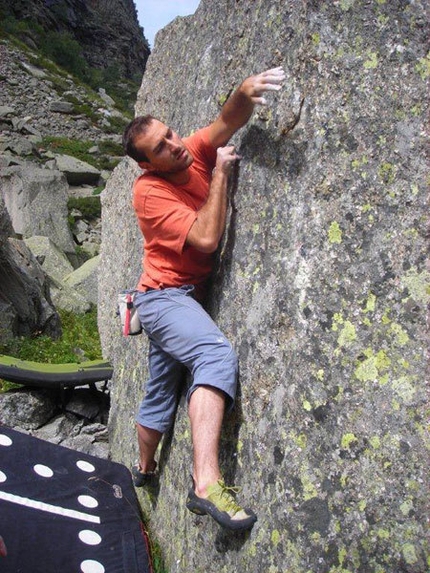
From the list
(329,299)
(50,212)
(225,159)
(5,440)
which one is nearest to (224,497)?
(329,299)

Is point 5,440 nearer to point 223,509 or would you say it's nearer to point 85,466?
point 85,466

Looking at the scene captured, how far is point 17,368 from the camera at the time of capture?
279 inches

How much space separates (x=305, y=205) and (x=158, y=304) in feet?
4.08

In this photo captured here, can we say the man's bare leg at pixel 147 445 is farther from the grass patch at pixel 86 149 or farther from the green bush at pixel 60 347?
the grass patch at pixel 86 149

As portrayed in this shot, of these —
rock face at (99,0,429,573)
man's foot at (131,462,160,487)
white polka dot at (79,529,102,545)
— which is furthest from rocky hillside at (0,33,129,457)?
rock face at (99,0,429,573)

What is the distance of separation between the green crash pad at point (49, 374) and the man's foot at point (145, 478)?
227 centimetres

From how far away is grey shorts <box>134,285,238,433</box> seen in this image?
12.2 feet

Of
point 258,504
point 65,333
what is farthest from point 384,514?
point 65,333

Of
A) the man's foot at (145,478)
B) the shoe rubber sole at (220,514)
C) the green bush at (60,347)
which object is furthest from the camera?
the green bush at (60,347)

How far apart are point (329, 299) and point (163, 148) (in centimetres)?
157

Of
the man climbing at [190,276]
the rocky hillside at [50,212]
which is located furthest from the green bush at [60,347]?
the man climbing at [190,276]

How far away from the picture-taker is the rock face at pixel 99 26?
55559 millimetres

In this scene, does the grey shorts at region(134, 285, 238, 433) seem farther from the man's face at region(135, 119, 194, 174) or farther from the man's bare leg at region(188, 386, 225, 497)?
the man's face at region(135, 119, 194, 174)

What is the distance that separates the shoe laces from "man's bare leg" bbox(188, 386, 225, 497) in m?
0.06
